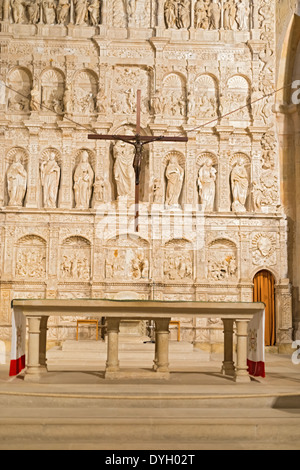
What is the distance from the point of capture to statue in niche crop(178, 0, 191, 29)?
62.9ft

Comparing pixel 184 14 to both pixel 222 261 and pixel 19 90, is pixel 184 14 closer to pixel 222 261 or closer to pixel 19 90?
pixel 19 90

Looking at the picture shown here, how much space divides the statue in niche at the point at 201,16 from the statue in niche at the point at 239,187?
16.1ft


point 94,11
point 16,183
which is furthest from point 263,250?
point 94,11

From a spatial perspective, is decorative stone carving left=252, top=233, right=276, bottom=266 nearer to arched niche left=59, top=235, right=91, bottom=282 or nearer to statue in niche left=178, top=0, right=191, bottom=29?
arched niche left=59, top=235, right=91, bottom=282

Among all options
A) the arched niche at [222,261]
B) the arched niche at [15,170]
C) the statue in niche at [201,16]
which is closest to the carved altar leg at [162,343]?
the arched niche at [222,261]

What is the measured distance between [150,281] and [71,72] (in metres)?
7.15

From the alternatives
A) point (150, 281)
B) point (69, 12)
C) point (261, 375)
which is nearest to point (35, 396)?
point (261, 375)

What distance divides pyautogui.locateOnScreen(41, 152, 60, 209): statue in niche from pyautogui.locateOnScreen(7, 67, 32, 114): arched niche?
78.9 inches

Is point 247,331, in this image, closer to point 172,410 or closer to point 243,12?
point 172,410

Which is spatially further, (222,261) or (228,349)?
(222,261)

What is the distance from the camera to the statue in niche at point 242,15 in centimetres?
1923

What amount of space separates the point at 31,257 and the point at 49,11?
A: 804 cm

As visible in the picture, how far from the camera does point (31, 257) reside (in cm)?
1786

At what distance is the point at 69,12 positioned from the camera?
1916 centimetres
